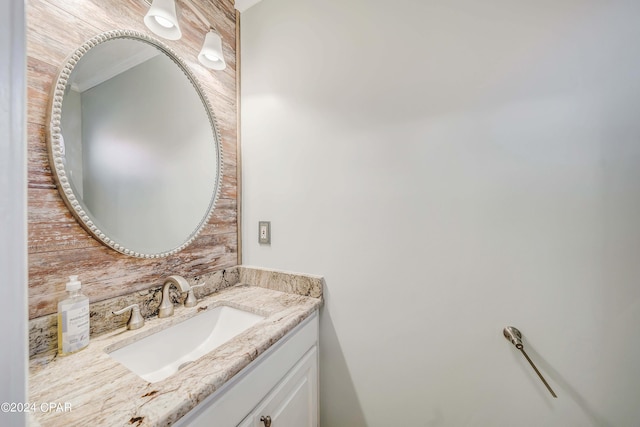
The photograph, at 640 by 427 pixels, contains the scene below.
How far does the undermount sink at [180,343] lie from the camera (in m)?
0.75

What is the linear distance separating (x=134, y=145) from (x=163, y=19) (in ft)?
1.58

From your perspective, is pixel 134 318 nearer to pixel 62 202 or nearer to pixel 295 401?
pixel 62 202

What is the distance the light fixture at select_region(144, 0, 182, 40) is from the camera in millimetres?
794

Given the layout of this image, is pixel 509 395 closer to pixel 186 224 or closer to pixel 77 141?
pixel 186 224

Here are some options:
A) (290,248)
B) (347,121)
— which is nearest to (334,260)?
(290,248)

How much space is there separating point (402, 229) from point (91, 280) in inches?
44.1

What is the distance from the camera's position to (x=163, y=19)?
2.77 feet

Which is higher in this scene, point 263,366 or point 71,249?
point 71,249

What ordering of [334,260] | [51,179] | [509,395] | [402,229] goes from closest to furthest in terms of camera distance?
[51,179]
[509,395]
[402,229]
[334,260]

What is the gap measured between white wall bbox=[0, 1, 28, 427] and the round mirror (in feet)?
1.62

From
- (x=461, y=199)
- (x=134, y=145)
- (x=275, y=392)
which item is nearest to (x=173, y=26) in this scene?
(x=134, y=145)

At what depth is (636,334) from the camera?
68 centimetres

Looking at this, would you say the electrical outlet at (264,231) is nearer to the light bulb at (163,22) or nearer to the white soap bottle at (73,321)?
the white soap bottle at (73,321)

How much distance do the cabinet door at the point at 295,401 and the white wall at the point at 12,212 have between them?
1.81 ft
